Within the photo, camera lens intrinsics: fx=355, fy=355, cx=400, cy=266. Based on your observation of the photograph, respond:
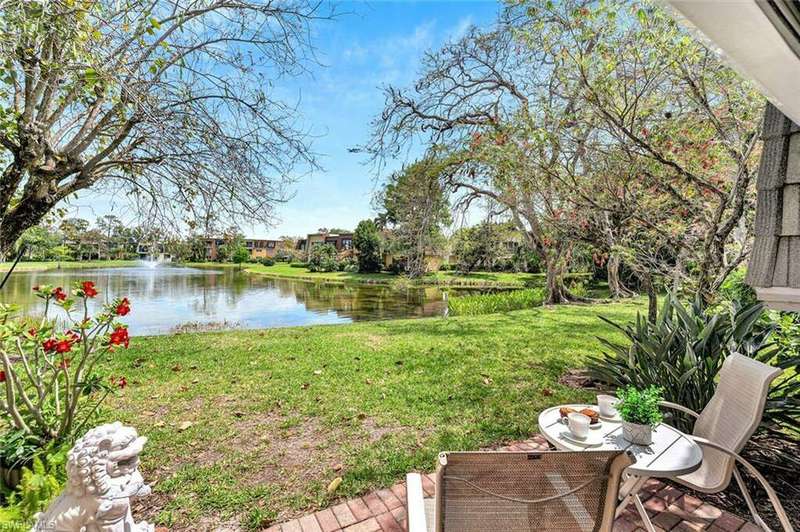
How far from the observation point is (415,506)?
1491mm

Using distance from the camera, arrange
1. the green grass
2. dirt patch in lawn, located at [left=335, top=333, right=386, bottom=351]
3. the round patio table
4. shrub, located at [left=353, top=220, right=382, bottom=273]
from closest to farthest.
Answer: the round patio table → dirt patch in lawn, located at [left=335, top=333, right=386, bottom=351] → the green grass → shrub, located at [left=353, top=220, right=382, bottom=273]

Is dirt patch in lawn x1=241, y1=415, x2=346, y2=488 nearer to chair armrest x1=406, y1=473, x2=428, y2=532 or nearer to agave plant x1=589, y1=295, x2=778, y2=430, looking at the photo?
chair armrest x1=406, y1=473, x2=428, y2=532

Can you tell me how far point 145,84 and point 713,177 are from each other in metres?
6.26

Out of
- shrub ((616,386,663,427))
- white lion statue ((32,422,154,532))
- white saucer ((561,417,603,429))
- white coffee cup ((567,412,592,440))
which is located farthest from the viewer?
white saucer ((561,417,603,429))

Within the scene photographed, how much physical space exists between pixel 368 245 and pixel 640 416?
30647 millimetres

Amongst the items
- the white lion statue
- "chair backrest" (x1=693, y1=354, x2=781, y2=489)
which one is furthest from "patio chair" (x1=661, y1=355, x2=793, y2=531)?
the white lion statue

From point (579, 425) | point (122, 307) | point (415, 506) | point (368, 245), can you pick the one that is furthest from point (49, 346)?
point (368, 245)

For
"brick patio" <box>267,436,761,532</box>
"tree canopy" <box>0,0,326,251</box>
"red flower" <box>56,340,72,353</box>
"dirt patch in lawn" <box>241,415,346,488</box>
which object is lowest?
"dirt patch in lawn" <box>241,415,346,488</box>

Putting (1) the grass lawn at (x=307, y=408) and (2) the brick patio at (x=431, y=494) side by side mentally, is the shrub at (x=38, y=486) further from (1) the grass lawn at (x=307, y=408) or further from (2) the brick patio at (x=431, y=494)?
(2) the brick patio at (x=431, y=494)

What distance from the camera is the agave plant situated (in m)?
2.83

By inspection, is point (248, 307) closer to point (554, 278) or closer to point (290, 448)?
point (554, 278)

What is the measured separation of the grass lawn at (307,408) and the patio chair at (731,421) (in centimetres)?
130

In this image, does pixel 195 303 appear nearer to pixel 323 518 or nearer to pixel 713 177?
pixel 323 518

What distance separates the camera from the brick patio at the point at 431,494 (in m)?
2.05
